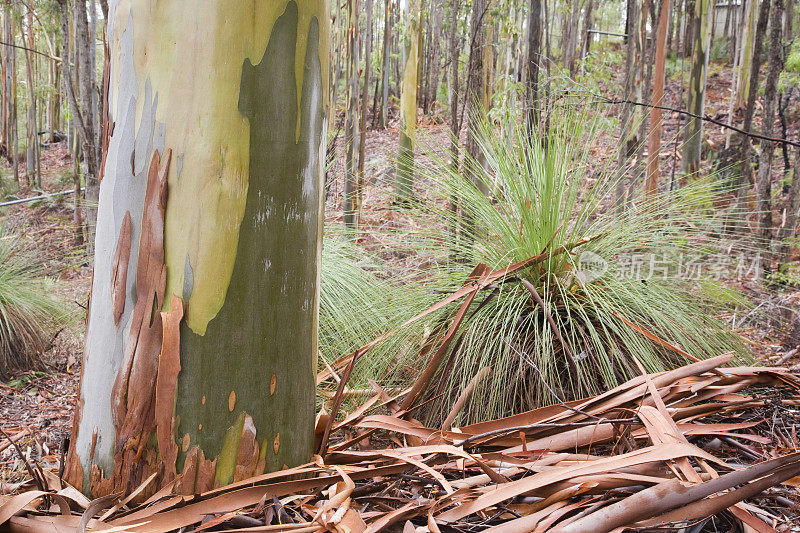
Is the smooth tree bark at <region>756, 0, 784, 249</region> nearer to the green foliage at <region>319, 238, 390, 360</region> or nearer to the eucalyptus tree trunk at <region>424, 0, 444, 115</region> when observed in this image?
the green foliage at <region>319, 238, 390, 360</region>

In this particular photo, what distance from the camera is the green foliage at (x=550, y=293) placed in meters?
1.70

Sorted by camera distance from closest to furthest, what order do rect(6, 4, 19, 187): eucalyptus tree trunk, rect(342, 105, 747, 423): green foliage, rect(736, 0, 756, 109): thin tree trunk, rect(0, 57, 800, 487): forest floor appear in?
rect(342, 105, 747, 423): green foliage < rect(0, 57, 800, 487): forest floor < rect(736, 0, 756, 109): thin tree trunk < rect(6, 4, 19, 187): eucalyptus tree trunk

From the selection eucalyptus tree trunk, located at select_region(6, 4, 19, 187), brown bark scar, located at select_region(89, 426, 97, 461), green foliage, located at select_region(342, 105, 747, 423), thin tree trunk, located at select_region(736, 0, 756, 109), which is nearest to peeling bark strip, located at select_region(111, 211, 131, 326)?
brown bark scar, located at select_region(89, 426, 97, 461)

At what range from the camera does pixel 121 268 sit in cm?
112

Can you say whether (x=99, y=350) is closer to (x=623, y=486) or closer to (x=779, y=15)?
(x=623, y=486)

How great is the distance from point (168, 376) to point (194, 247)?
25cm

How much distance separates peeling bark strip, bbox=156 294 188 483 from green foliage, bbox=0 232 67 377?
3.48 metres

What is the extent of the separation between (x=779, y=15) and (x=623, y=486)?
5.72 meters

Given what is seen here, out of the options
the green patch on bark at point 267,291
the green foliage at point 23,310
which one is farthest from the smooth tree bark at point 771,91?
the green foliage at point 23,310

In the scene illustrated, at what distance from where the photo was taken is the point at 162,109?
3.60 feet

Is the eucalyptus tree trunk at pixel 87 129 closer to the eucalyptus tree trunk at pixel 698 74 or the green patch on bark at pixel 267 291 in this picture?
the green patch on bark at pixel 267 291

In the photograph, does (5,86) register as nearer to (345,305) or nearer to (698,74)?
(698,74)

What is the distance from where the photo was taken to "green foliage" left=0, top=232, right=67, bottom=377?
154 inches

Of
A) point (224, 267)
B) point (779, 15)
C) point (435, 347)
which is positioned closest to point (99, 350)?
point (224, 267)
